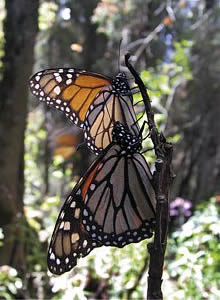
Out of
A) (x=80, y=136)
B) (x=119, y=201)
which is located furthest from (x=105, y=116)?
(x=80, y=136)

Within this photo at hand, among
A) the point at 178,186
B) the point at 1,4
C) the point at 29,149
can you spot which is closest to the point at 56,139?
the point at 29,149

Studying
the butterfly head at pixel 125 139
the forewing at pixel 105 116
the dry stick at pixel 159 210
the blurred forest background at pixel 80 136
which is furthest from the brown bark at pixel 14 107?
the dry stick at pixel 159 210

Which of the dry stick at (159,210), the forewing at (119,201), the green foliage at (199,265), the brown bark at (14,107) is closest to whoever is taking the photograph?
the dry stick at (159,210)

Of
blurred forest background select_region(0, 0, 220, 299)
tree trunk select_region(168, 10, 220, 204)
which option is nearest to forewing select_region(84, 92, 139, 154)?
blurred forest background select_region(0, 0, 220, 299)

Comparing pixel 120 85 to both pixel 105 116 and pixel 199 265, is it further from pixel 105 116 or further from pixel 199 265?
pixel 199 265

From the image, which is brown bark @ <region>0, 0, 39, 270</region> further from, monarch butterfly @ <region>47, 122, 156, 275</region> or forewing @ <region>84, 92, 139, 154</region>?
monarch butterfly @ <region>47, 122, 156, 275</region>

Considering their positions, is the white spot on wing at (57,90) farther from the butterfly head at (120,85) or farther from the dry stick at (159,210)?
the dry stick at (159,210)

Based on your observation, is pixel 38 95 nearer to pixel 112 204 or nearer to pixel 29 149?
pixel 112 204
